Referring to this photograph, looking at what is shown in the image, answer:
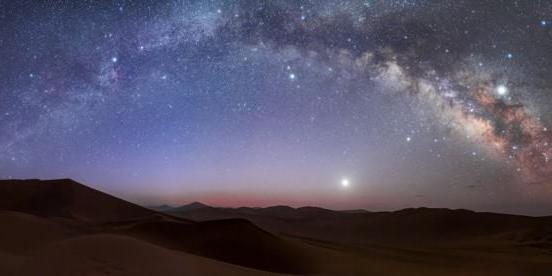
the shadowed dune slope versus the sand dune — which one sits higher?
the shadowed dune slope

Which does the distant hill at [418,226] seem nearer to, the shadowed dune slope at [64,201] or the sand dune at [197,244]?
the sand dune at [197,244]

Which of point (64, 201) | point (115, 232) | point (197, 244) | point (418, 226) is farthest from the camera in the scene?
Answer: point (418, 226)

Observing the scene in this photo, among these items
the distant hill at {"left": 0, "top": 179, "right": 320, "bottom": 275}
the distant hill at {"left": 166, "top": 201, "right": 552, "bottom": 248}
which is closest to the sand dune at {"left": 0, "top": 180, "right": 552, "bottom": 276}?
the distant hill at {"left": 0, "top": 179, "right": 320, "bottom": 275}

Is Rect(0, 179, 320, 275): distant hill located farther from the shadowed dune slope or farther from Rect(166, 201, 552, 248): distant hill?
Rect(166, 201, 552, 248): distant hill

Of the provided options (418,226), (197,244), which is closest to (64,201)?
(197,244)

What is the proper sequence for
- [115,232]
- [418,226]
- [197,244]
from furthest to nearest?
1. [418,226]
2. [115,232]
3. [197,244]

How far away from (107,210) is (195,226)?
18168 millimetres

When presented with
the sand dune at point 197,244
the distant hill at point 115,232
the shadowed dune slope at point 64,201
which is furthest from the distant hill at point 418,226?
the distant hill at point 115,232

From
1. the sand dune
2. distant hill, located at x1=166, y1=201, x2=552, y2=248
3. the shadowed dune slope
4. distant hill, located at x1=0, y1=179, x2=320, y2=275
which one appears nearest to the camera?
the sand dune

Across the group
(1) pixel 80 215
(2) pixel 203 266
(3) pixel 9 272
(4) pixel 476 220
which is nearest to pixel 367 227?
Result: (4) pixel 476 220

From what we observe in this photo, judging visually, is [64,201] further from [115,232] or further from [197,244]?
[197,244]

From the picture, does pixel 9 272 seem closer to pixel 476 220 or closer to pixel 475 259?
pixel 475 259

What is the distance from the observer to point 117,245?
613 inches

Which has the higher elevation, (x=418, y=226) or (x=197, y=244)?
(x=418, y=226)
